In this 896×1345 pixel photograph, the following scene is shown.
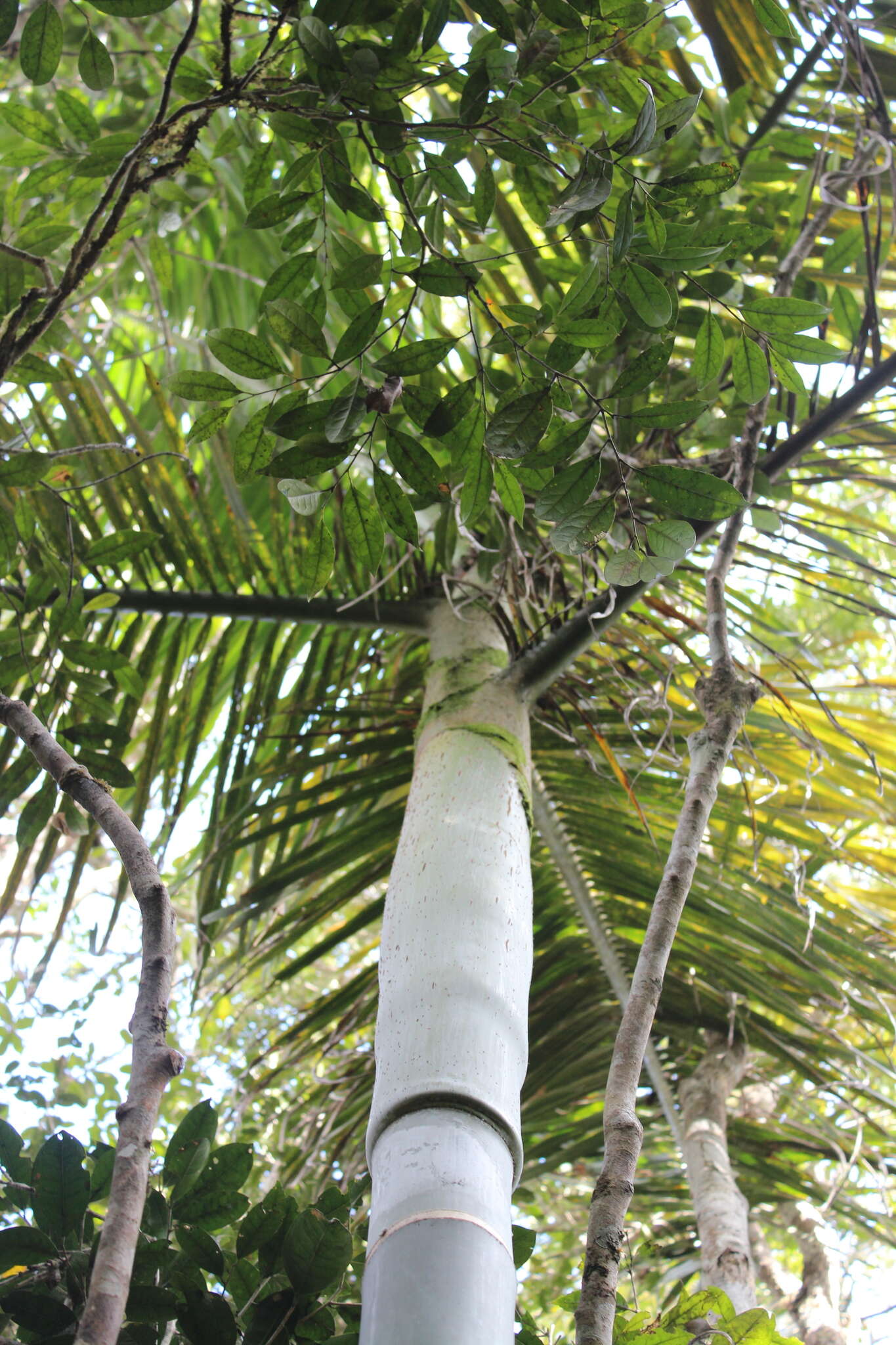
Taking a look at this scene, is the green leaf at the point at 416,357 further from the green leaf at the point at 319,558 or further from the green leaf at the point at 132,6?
the green leaf at the point at 132,6

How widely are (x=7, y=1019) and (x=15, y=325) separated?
3524 millimetres

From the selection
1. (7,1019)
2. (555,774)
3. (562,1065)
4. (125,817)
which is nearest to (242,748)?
(555,774)

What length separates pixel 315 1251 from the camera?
877mm

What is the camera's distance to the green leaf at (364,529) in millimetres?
1136

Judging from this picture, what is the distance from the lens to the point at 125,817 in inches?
31.3

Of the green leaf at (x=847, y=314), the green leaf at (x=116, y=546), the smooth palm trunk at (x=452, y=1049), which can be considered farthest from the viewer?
the green leaf at (x=847, y=314)

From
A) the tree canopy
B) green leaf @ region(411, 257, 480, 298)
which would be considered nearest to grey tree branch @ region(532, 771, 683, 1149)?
the tree canopy

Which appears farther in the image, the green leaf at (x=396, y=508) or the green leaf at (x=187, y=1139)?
the green leaf at (x=396, y=508)

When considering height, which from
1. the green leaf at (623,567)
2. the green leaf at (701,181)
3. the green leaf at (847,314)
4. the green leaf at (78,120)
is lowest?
the green leaf at (623,567)

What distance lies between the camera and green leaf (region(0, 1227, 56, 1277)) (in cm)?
86

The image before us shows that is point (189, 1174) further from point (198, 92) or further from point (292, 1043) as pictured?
point (292, 1043)

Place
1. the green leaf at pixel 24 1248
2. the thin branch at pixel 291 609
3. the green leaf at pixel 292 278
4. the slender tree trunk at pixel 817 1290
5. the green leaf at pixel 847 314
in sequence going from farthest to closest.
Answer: the slender tree trunk at pixel 817 1290 → the thin branch at pixel 291 609 → the green leaf at pixel 847 314 → the green leaf at pixel 292 278 → the green leaf at pixel 24 1248

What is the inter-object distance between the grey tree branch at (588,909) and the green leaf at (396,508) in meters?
0.89

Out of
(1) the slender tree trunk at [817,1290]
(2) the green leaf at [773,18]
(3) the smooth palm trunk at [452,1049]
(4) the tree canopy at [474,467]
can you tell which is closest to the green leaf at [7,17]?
(4) the tree canopy at [474,467]
